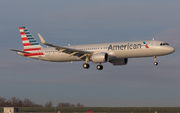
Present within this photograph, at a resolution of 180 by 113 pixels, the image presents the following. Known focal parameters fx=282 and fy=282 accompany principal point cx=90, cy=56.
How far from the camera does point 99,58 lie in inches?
2184

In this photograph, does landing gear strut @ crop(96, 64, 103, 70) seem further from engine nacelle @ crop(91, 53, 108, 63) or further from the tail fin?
the tail fin

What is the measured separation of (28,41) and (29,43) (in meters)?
0.79

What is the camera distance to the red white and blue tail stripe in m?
65.3

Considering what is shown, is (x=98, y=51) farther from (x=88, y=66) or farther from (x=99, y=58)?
(x=88, y=66)

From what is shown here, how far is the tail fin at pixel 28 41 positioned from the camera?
2612 inches

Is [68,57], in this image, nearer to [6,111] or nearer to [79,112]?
[79,112]

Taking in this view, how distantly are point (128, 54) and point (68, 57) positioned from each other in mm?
14058

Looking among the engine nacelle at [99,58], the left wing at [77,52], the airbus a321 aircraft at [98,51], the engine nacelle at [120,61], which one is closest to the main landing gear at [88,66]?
the airbus a321 aircraft at [98,51]

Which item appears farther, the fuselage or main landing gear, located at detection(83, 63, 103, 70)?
main landing gear, located at detection(83, 63, 103, 70)

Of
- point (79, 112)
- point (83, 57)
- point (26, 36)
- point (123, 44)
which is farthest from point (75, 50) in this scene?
point (26, 36)

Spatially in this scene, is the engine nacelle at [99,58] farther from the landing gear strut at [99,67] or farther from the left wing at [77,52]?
the landing gear strut at [99,67]

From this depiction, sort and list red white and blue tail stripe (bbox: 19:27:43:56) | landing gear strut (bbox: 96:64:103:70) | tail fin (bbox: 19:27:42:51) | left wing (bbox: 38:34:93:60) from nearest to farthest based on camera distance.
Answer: left wing (bbox: 38:34:93:60) < landing gear strut (bbox: 96:64:103:70) < red white and blue tail stripe (bbox: 19:27:43:56) < tail fin (bbox: 19:27:42:51)

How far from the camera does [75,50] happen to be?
56.8m

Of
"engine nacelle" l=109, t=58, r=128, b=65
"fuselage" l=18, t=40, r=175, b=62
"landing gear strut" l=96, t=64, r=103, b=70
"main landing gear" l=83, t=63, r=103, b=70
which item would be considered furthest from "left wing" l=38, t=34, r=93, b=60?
"engine nacelle" l=109, t=58, r=128, b=65
